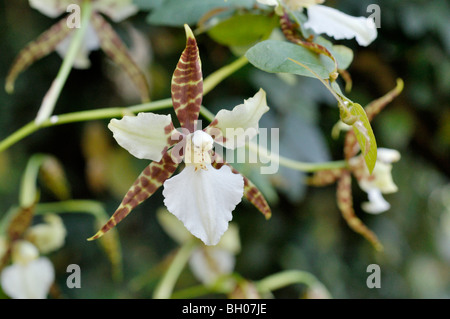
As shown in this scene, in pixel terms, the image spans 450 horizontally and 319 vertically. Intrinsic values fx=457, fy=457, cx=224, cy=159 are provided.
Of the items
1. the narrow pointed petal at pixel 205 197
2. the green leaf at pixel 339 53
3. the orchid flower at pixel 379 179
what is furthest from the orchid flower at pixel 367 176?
the narrow pointed petal at pixel 205 197

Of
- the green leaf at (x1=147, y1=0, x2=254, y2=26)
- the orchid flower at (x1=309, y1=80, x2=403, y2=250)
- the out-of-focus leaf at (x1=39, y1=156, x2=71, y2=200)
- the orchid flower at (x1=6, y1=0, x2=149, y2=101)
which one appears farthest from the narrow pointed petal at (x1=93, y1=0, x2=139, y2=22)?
the orchid flower at (x1=309, y1=80, x2=403, y2=250)

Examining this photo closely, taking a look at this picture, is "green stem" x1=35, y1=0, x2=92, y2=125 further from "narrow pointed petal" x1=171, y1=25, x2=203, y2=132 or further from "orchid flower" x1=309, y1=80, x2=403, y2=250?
"orchid flower" x1=309, y1=80, x2=403, y2=250

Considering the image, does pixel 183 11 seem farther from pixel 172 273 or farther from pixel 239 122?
pixel 172 273

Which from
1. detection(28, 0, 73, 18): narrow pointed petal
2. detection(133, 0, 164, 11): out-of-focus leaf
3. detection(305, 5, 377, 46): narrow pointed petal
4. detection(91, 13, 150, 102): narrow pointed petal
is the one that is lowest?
detection(91, 13, 150, 102): narrow pointed petal

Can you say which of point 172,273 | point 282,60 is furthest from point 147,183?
point 172,273
